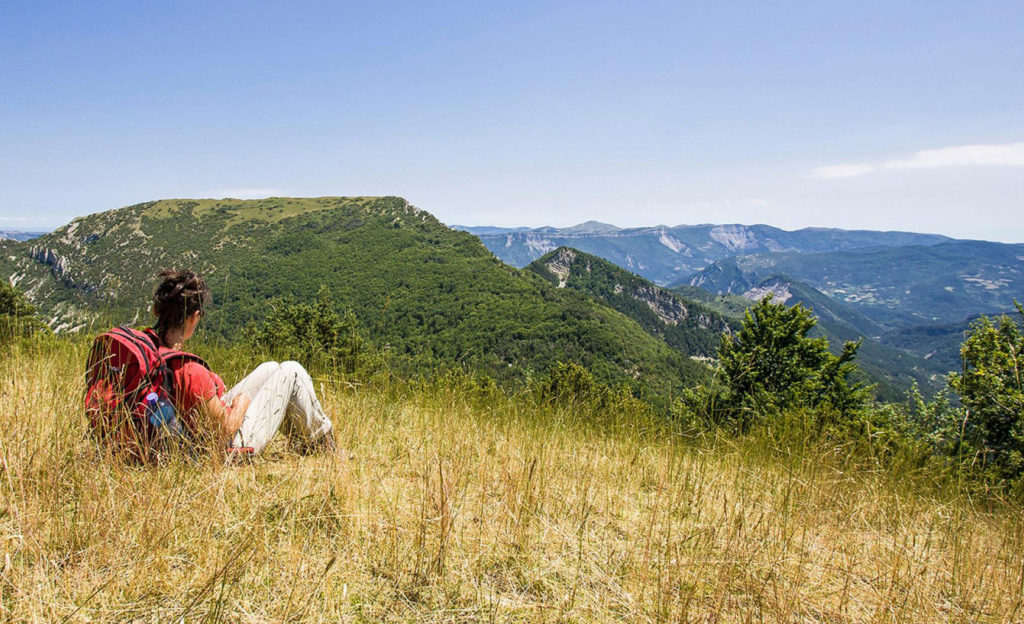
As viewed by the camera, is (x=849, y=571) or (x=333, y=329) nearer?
(x=849, y=571)

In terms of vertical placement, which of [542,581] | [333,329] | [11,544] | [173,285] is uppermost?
[173,285]

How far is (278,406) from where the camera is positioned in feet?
10.4

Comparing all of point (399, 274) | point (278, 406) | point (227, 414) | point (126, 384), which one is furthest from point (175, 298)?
point (399, 274)

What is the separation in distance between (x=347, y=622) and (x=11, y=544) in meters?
1.45

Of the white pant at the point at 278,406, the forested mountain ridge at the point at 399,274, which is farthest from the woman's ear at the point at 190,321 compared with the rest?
the forested mountain ridge at the point at 399,274

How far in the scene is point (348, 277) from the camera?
141125 millimetres

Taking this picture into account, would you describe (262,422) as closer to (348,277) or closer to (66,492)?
(66,492)

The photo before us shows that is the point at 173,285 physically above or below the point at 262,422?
above

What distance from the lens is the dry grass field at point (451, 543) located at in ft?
6.00

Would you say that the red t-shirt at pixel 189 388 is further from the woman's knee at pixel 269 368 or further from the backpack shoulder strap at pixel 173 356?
the woman's knee at pixel 269 368

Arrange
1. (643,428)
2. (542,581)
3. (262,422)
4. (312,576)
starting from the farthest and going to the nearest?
(643,428), (262,422), (542,581), (312,576)

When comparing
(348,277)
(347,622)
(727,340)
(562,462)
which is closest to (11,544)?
(347,622)

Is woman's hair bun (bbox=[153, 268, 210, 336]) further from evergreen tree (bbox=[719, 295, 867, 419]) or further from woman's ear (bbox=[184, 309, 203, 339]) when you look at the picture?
evergreen tree (bbox=[719, 295, 867, 419])

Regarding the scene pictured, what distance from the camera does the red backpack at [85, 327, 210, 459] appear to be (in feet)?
8.35
